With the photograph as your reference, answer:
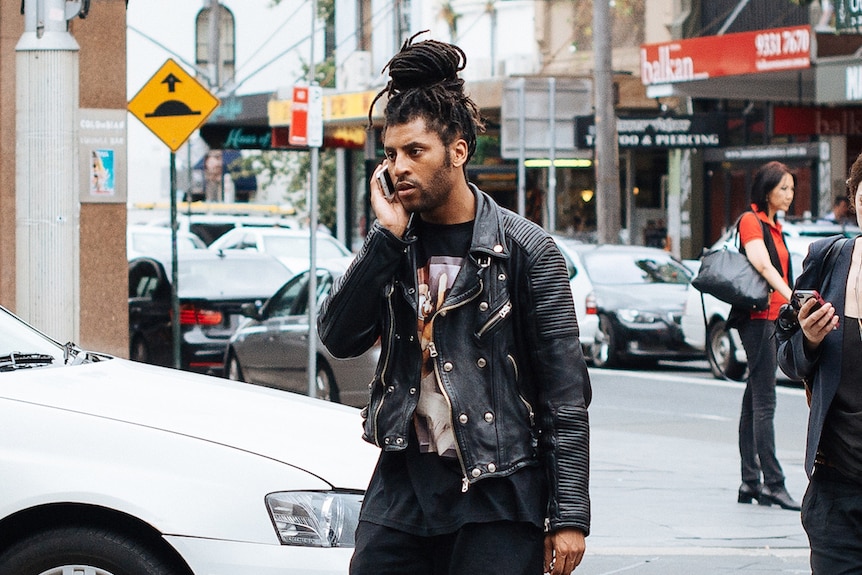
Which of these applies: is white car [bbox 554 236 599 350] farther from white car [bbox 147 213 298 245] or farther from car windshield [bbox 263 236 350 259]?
white car [bbox 147 213 298 245]

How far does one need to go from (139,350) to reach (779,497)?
30.3ft

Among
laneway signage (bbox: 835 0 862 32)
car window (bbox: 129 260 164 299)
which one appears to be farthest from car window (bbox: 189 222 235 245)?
laneway signage (bbox: 835 0 862 32)

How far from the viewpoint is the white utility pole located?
372 inches

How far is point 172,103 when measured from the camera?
16328 millimetres

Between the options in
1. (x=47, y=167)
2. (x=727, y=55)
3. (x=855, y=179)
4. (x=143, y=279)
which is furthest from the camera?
(x=727, y=55)

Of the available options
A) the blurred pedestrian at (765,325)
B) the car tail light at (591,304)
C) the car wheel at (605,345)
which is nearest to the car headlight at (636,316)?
the car wheel at (605,345)

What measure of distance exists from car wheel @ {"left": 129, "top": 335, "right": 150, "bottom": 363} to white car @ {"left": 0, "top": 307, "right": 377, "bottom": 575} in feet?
38.9

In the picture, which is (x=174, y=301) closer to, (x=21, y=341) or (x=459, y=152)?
(x=21, y=341)

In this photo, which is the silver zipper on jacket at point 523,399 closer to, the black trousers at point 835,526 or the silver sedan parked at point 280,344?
the black trousers at point 835,526

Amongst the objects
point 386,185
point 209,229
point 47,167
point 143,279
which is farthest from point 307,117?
point 209,229

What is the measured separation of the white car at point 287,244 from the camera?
78.7 ft

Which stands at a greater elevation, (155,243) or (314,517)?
(155,243)

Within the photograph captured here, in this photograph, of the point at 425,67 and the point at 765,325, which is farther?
the point at 765,325

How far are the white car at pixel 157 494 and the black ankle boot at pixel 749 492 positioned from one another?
4.79 m
